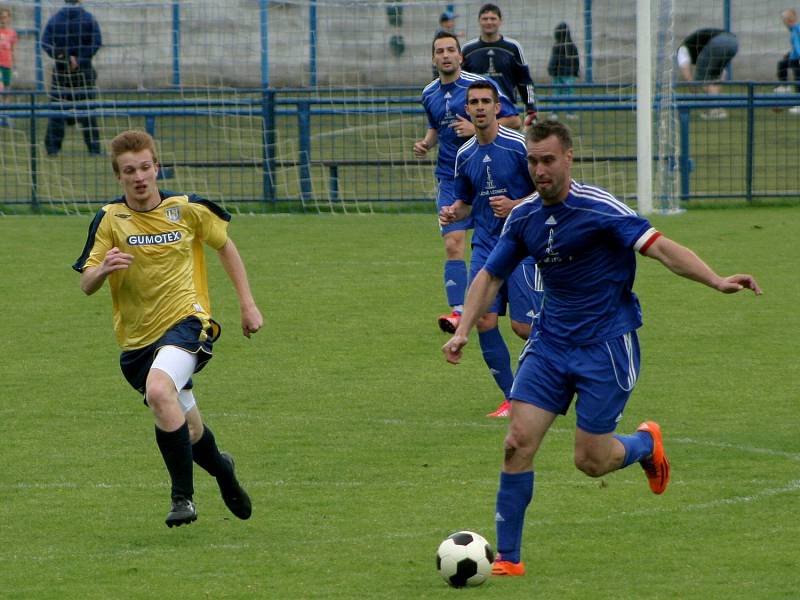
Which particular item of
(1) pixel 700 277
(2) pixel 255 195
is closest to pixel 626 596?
(1) pixel 700 277

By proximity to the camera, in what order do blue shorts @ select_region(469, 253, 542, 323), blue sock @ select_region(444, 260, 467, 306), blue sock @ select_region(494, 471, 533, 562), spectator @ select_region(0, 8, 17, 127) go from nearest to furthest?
blue sock @ select_region(494, 471, 533, 562), blue shorts @ select_region(469, 253, 542, 323), blue sock @ select_region(444, 260, 467, 306), spectator @ select_region(0, 8, 17, 127)

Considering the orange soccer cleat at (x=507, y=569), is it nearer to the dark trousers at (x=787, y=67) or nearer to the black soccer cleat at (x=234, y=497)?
the black soccer cleat at (x=234, y=497)

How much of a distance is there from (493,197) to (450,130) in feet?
10.1

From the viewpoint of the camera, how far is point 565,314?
6.36 meters

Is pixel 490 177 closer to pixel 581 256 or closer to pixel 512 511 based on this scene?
pixel 581 256

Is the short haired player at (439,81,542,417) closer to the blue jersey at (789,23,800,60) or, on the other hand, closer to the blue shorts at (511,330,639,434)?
the blue shorts at (511,330,639,434)

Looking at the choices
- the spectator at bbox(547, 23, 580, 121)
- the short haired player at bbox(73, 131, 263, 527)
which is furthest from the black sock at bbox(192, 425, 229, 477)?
the spectator at bbox(547, 23, 580, 121)

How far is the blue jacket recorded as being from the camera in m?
22.1

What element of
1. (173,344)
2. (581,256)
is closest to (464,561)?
(581,256)

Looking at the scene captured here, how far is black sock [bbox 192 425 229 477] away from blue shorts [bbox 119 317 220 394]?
0.27 metres

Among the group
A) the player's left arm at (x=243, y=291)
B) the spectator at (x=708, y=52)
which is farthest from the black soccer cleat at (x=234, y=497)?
the spectator at (x=708, y=52)

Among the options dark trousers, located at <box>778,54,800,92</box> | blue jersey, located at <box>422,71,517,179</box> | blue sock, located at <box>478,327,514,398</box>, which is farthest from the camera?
dark trousers, located at <box>778,54,800,92</box>

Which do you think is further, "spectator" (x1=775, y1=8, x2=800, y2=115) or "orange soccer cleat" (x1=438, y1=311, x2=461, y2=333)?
"spectator" (x1=775, y1=8, x2=800, y2=115)

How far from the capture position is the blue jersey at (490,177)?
9.28 meters
